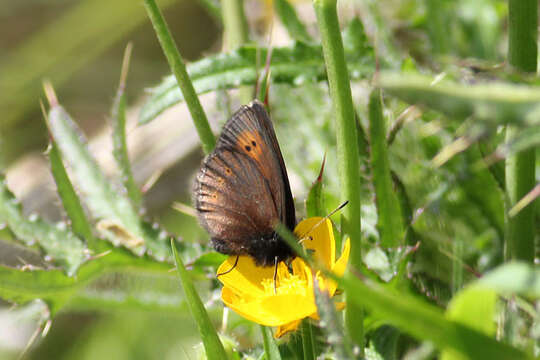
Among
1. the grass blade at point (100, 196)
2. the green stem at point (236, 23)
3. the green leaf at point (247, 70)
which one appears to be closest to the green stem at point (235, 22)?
the green stem at point (236, 23)

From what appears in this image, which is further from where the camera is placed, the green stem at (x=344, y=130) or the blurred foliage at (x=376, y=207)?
the green stem at (x=344, y=130)

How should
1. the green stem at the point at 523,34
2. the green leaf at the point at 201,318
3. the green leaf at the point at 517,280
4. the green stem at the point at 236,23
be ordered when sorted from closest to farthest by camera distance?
the green leaf at the point at 517,280 < the green leaf at the point at 201,318 < the green stem at the point at 523,34 < the green stem at the point at 236,23

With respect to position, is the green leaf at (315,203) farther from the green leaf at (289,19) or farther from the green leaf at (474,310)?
the green leaf at (289,19)

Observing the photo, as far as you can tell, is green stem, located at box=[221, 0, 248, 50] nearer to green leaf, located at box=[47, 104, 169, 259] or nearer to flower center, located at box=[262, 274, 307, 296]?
green leaf, located at box=[47, 104, 169, 259]

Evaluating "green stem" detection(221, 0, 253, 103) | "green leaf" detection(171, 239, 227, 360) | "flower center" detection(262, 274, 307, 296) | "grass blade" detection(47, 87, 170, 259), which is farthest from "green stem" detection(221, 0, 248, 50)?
"green leaf" detection(171, 239, 227, 360)

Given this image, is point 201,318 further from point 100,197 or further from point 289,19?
point 289,19

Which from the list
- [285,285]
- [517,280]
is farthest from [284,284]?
[517,280]
